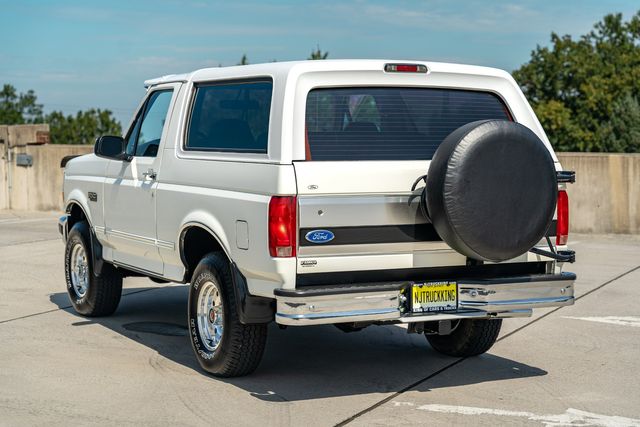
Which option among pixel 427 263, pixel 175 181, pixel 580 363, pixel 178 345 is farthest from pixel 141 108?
pixel 580 363

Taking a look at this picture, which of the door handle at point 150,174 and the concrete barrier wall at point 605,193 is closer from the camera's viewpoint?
the door handle at point 150,174

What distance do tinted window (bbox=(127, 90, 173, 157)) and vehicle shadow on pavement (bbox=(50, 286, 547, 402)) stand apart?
1.50 m

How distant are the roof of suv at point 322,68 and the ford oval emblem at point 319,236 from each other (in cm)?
100

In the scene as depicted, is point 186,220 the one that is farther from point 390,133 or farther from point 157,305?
point 157,305

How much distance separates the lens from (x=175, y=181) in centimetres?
745

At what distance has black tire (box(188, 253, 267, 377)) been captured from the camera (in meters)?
6.70

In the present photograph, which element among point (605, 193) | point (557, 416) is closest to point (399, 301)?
point (557, 416)

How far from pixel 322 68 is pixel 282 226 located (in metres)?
1.04

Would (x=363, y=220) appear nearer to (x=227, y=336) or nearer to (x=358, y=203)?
(x=358, y=203)

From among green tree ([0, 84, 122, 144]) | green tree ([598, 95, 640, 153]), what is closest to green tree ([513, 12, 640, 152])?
green tree ([598, 95, 640, 153])

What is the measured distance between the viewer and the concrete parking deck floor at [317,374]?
610 centimetres

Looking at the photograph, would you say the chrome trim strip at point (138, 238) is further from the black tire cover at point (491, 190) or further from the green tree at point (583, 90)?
the green tree at point (583, 90)

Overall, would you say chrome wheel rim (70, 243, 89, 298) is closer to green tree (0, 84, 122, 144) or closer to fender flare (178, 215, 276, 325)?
fender flare (178, 215, 276, 325)

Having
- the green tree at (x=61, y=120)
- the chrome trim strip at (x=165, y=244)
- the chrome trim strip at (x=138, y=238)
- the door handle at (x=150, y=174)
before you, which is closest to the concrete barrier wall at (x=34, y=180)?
the chrome trim strip at (x=138, y=238)
